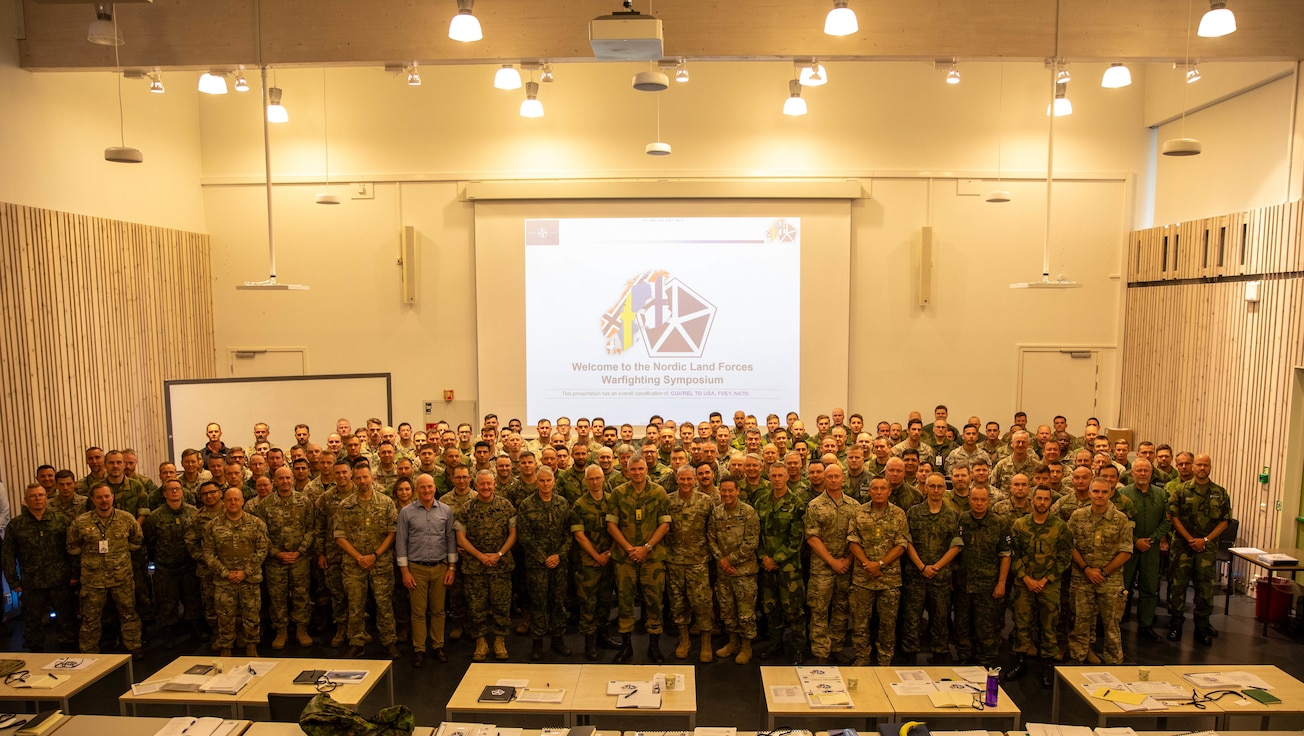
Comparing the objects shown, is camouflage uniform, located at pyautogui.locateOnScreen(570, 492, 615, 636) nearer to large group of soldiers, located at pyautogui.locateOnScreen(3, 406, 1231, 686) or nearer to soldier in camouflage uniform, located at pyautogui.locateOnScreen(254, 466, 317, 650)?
large group of soldiers, located at pyautogui.locateOnScreen(3, 406, 1231, 686)

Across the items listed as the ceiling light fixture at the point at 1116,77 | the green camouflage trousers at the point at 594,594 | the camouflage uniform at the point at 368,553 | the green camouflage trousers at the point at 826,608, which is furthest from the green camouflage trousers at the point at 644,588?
the ceiling light fixture at the point at 1116,77

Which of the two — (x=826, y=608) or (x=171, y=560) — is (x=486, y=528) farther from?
(x=171, y=560)

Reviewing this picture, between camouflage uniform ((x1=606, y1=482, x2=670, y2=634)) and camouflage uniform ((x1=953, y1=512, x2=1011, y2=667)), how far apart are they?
2.23 metres

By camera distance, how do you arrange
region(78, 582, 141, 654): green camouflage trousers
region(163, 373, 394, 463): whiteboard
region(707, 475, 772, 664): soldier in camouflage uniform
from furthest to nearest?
1. region(163, 373, 394, 463): whiteboard
2. region(78, 582, 141, 654): green camouflage trousers
3. region(707, 475, 772, 664): soldier in camouflage uniform

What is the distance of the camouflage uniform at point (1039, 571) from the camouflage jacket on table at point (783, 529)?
152 cm

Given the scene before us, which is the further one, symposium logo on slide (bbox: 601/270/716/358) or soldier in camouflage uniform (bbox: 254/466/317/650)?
symposium logo on slide (bbox: 601/270/716/358)

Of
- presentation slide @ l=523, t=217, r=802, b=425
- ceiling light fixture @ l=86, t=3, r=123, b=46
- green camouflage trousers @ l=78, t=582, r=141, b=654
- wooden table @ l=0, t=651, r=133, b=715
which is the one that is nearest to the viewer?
wooden table @ l=0, t=651, r=133, b=715

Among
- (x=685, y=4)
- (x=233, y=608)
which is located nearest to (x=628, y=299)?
(x=685, y=4)

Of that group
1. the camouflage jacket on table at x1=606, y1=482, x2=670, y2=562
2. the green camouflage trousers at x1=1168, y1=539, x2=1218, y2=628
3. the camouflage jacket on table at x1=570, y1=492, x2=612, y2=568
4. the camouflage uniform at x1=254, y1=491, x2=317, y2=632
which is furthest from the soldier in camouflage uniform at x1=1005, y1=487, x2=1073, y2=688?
the camouflage uniform at x1=254, y1=491, x2=317, y2=632

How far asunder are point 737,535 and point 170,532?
4.60 metres

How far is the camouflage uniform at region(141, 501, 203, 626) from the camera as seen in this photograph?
6430 millimetres

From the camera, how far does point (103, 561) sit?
613cm

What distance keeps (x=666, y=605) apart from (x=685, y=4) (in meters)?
5.39

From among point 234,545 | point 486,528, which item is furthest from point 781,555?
point 234,545
